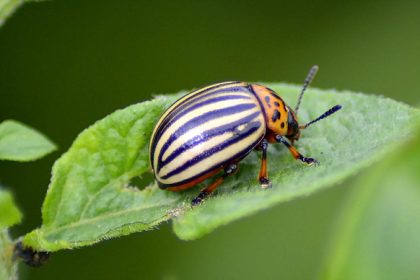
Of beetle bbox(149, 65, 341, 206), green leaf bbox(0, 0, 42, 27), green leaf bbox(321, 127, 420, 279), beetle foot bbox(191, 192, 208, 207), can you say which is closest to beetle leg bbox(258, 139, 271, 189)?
beetle bbox(149, 65, 341, 206)

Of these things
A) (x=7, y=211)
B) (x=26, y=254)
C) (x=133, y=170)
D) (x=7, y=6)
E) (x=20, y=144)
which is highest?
(x=7, y=6)

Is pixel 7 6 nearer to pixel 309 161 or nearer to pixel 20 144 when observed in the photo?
pixel 20 144

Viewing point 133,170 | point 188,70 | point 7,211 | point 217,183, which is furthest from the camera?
point 188,70

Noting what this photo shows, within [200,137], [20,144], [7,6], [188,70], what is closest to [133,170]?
[200,137]

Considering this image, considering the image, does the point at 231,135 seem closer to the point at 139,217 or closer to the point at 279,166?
the point at 279,166

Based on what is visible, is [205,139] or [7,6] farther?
[205,139]

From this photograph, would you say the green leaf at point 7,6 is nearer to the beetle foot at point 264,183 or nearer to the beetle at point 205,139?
the beetle at point 205,139
